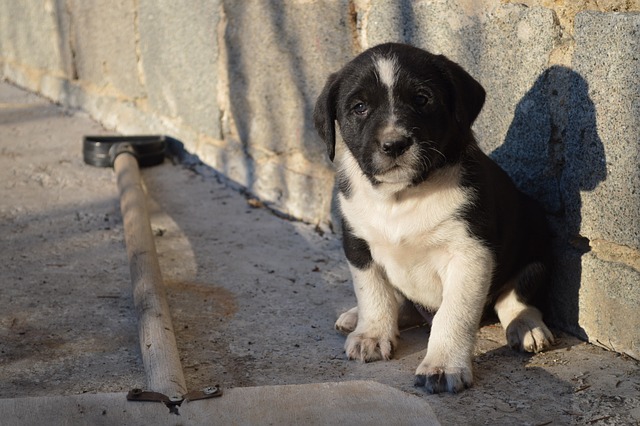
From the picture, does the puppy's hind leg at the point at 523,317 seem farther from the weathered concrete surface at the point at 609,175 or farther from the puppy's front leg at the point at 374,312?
the puppy's front leg at the point at 374,312

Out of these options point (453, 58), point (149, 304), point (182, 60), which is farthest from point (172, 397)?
point (182, 60)

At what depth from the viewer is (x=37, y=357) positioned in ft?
11.1

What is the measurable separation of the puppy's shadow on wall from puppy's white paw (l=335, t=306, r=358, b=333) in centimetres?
85

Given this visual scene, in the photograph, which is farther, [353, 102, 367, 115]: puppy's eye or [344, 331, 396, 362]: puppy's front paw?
[344, 331, 396, 362]: puppy's front paw

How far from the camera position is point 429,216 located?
11.1 feet

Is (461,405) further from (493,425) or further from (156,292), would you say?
(156,292)

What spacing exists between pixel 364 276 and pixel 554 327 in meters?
0.88

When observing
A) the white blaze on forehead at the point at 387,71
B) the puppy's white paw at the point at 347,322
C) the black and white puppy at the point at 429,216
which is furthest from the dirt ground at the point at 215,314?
the white blaze on forehead at the point at 387,71

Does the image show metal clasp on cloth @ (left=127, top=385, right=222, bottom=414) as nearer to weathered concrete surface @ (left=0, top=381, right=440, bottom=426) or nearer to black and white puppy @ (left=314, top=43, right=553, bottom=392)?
weathered concrete surface @ (left=0, top=381, right=440, bottom=426)

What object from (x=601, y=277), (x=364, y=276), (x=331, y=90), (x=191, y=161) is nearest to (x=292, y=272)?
(x=364, y=276)

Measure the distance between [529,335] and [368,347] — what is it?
643mm

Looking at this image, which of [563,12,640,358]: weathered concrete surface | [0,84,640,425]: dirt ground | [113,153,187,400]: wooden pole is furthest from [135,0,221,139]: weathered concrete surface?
[563,12,640,358]: weathered concrete surface

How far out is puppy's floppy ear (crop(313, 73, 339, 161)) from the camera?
3.53 m

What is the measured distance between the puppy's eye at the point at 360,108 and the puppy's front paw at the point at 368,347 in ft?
2.92
